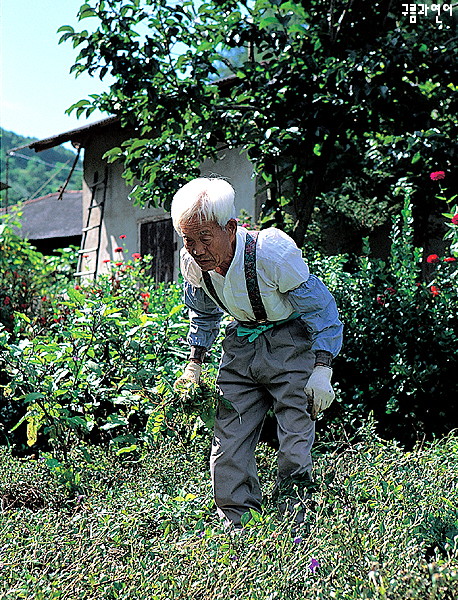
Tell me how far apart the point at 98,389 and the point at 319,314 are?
5.07 feet

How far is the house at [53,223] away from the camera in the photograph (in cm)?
1670

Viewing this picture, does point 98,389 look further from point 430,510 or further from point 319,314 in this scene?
point 430,510

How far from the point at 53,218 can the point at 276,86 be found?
14.3 m

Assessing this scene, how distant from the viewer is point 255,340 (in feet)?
8.97

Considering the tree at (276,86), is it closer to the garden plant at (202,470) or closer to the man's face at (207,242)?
the garden plant at (202,470)

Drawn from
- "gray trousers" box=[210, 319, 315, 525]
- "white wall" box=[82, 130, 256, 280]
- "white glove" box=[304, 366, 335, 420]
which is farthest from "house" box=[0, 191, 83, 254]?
"white glove" box=[304, 366, 335, 420]

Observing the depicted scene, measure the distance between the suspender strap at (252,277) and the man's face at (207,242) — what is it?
73mm

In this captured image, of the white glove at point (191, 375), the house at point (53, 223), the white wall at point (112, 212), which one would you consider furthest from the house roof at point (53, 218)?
the white glove at point (191, 375)

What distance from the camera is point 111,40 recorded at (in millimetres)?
4492

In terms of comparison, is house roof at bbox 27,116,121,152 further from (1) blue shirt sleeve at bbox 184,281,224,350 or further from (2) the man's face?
(2) the man's face

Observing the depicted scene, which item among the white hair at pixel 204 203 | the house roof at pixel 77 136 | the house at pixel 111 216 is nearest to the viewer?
the white hair at pixel 204 203

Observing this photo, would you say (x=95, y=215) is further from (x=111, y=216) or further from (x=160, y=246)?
(x=160, y=246)

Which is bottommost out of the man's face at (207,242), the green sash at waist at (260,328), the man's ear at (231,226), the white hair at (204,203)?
the green sash at waist at (260,328)

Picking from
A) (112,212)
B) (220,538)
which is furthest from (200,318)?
(112,212)
